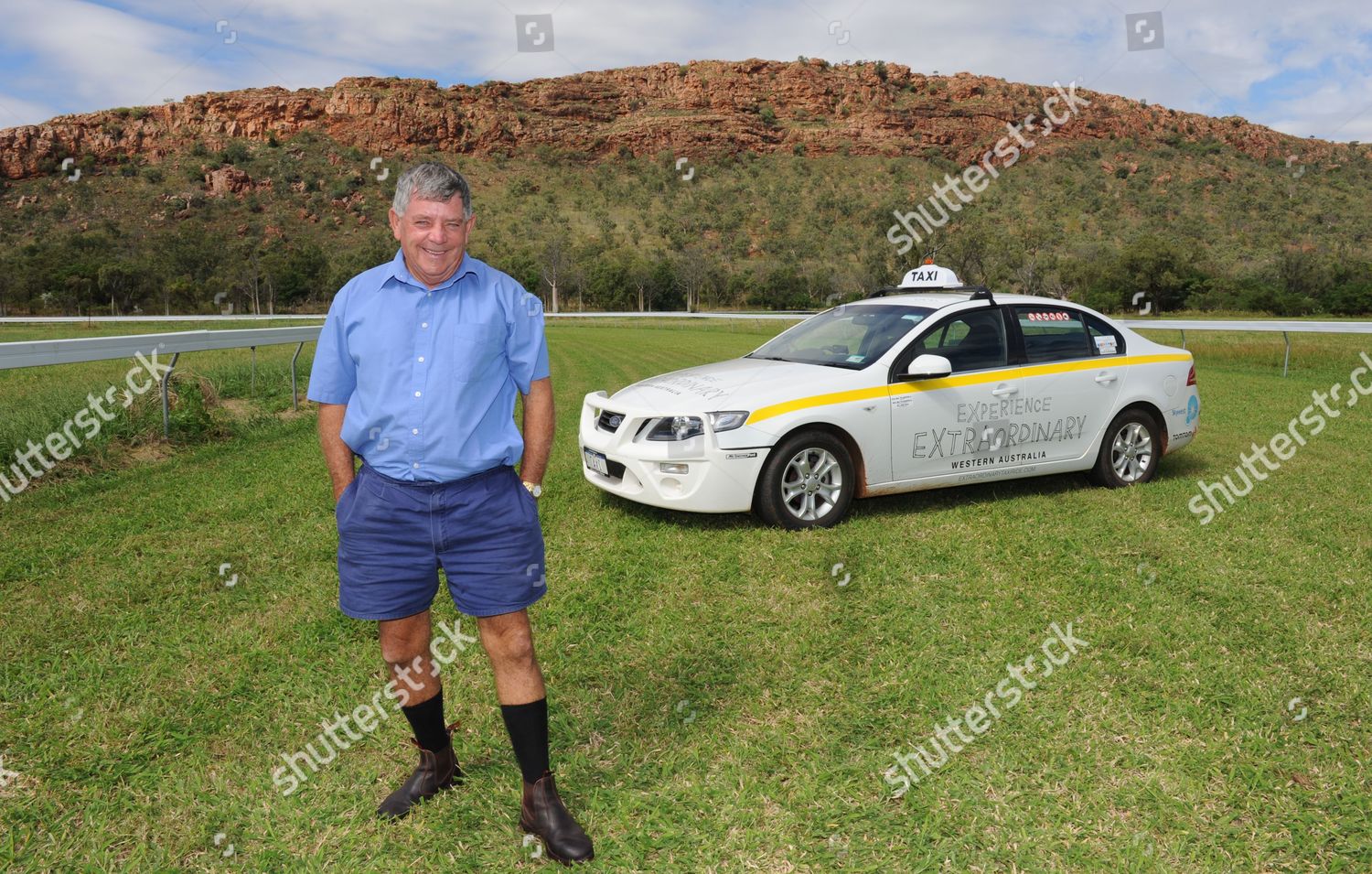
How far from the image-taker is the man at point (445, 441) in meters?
2.53

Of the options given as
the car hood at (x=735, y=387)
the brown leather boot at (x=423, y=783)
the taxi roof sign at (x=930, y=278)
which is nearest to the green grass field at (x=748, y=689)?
the brown leather boot at (x=423, y=783)

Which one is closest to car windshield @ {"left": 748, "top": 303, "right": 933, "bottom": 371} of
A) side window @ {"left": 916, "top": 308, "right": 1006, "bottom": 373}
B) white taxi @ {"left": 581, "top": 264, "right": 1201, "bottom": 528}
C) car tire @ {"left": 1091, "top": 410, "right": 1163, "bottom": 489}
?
white taxi @ {"left": 581, "top": 264, "right": 1201, "bottom": 528}

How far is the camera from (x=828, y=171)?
94000mm

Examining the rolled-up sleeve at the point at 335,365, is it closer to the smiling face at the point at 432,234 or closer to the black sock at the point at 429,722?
the smiling face at the point at 432,234

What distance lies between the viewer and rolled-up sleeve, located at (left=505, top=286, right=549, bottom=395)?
2617 mm

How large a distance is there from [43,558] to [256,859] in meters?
3.82

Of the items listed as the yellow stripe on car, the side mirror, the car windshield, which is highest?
the car windshield

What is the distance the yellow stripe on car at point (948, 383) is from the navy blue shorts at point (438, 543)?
3.42m

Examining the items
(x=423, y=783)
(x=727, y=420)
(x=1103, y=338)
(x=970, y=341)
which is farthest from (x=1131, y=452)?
(x=423, y=783)

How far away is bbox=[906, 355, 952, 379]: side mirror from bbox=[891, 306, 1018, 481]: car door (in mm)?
195

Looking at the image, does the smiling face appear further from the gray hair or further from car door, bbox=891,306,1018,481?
car door, bbox=891,306,1018,481

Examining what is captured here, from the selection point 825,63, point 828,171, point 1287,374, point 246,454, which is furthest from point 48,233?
point 825,63

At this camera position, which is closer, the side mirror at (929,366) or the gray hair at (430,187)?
the gray hair at (430,187)

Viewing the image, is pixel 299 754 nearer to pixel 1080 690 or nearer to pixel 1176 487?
pixel 1080 690
